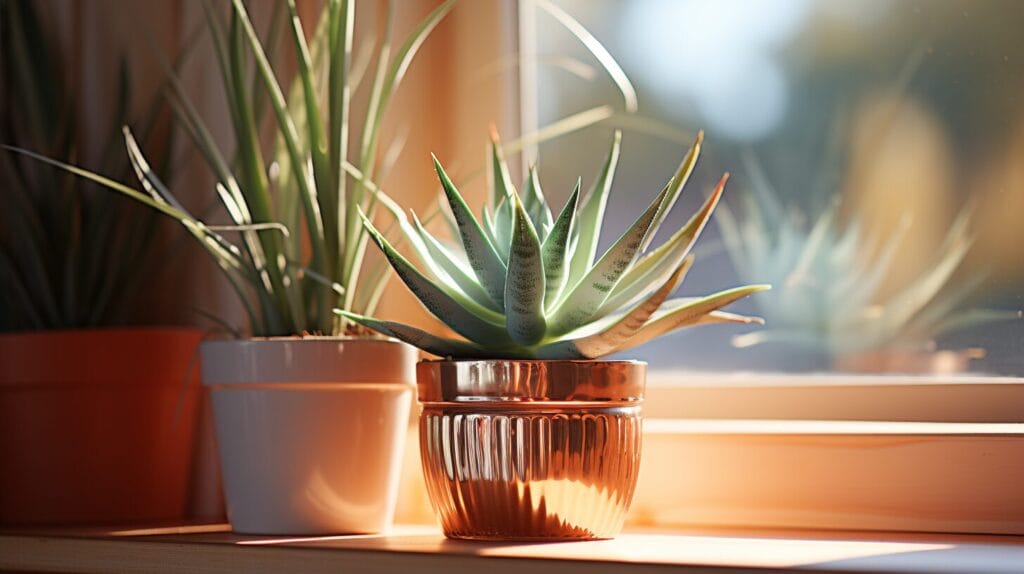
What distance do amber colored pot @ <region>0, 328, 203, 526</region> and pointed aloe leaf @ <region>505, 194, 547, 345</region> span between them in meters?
0.39

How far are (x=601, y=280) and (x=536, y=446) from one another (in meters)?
0.12

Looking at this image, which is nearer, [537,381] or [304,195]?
[537,381]

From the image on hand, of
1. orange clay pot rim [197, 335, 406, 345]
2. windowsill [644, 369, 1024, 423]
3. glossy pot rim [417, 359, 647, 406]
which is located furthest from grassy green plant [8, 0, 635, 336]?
windowsill [644, 369, 1024, 423]

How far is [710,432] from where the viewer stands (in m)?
0.97

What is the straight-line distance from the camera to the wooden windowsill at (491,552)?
2.24 ft

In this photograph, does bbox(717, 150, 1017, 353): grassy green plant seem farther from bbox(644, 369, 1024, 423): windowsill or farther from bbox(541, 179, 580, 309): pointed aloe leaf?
bbox(541, 179, 580, 309): pointed aloe leaf

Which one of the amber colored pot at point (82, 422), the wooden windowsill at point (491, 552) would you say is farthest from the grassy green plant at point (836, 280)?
the amber colored pot at point (82, 422)

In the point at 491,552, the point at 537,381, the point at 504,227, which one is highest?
the point at 504,227

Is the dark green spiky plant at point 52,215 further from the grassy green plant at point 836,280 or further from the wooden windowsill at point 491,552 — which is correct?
the grassy green plant at point 836,280

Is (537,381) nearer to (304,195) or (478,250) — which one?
(478,250)

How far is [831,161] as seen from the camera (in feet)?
3.51

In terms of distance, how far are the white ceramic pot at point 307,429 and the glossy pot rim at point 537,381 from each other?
0.31ft

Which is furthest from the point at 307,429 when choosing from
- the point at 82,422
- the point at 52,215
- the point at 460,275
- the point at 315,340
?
the point at 52,215

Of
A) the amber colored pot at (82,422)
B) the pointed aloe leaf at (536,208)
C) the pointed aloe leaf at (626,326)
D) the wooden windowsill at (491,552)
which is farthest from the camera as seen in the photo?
the amber colored pot at (82,422)
